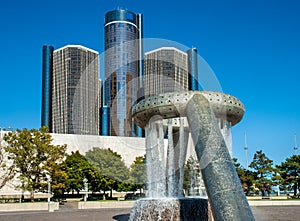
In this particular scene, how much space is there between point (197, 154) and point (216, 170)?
668mm

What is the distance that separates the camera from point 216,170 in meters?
6.72

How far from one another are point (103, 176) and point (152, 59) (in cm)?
2952

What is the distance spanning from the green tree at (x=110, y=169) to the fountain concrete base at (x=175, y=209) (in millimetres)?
29462

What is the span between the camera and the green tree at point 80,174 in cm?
4303

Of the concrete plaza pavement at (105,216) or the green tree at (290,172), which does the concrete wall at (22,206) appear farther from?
the green tree at (290,172)

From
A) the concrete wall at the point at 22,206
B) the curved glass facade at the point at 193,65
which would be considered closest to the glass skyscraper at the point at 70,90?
the curved glass facade at the point at 193,65

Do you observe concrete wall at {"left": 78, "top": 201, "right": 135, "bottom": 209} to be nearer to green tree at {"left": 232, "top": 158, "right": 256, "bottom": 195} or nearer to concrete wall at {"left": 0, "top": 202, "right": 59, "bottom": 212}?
concrete wall at {"left": 0, "top": 202, "right": 59, "bottom": 212}

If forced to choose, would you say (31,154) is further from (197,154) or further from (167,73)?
(197,154)

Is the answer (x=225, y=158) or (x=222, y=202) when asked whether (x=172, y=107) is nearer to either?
(x=225, y=158)

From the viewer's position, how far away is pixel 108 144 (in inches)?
2366

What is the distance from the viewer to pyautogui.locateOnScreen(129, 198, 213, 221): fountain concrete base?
10.8 metres

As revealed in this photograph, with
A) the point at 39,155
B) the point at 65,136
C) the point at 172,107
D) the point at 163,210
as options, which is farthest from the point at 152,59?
the point at 65,136

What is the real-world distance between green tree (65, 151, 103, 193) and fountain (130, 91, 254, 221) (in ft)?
98.4

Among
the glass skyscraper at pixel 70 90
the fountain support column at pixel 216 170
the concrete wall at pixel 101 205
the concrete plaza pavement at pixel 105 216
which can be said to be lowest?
the concrete wall at pixel 101 205
